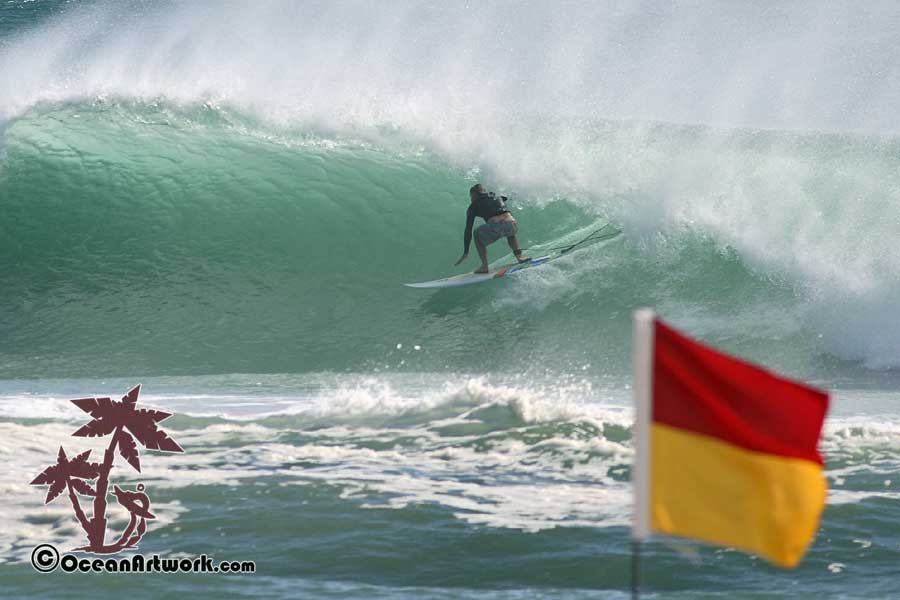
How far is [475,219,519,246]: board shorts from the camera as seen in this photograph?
13.2m

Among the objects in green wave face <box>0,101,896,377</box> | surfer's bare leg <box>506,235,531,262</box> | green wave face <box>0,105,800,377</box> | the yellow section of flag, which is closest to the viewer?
the yellow section of flag

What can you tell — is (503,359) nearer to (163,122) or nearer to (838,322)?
(838,322)

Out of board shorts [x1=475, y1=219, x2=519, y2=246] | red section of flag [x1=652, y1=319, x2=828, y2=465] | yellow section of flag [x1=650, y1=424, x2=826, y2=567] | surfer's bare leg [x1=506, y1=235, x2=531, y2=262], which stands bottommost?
yellow section of flag [x1=650, y1=424, x2=826, y2=567]

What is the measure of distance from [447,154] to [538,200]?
194 centimetres

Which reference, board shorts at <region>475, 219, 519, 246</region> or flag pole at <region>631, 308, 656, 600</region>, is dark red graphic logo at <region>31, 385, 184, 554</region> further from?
board shorts at <region>475, 219, 519, 246</region>

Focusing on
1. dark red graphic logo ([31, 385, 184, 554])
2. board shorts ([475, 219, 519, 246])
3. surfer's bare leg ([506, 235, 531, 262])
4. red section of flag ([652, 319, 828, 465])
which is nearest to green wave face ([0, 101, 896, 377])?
surfer's bare leg ([506, 235, 531, 262])

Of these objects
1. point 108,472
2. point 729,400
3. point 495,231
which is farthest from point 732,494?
point 495,231

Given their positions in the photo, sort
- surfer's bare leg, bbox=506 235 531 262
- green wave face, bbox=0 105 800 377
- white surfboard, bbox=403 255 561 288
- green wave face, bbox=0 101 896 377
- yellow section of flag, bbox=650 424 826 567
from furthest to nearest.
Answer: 1. white surfboard, bbox=403 255 561 288
2. surfer's bare leg, bbox=506 235 531 262
3. green wave face, bbox=0 105 800 377
4. green wave face, bbox=0 101 896 377
5. yellow section of flag, bbox=650 424 826 567

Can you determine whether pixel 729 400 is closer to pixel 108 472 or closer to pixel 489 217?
pixel 108 472

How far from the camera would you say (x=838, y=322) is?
13.1 m

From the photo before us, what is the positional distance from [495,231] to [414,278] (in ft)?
6.26

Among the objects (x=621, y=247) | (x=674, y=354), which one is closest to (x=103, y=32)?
(x=621, y=247)

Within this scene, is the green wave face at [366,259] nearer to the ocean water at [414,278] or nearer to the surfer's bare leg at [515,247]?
the ocean water at [414,278]

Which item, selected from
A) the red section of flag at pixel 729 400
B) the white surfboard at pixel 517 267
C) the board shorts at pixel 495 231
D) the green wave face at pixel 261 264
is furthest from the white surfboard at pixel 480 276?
the red section of flag at pixel 729 400
